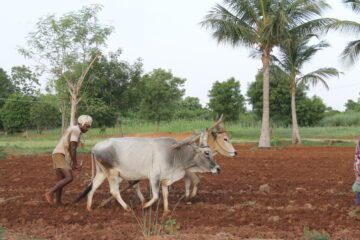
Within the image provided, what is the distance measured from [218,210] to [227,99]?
35.2 meters

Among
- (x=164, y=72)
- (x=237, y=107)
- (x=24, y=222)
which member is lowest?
(x=24, y=222)


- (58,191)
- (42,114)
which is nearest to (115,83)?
(42,114)

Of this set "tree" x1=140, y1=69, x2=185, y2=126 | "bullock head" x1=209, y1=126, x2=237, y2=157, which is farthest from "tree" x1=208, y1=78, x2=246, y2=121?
"bullock head" x1=209, y1=126, x2=237, y2=157

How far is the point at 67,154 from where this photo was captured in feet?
23.4

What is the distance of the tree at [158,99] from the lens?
37375 millimetres

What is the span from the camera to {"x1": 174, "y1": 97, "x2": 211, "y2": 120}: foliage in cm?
5736

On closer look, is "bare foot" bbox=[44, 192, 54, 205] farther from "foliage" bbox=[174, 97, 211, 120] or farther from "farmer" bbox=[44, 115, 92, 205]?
"foliage" bbox=[174, 97, 211, 120]

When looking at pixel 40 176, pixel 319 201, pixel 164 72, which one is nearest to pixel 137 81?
pixel 164 72

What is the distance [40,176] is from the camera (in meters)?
11.6

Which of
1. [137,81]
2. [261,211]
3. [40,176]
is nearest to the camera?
[261,211]

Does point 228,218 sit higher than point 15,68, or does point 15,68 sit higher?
point 15,68

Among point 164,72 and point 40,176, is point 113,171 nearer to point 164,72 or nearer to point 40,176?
point 40,176

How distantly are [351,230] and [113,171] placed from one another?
11.4 feet

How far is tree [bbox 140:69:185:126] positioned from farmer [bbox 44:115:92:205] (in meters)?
29.5
